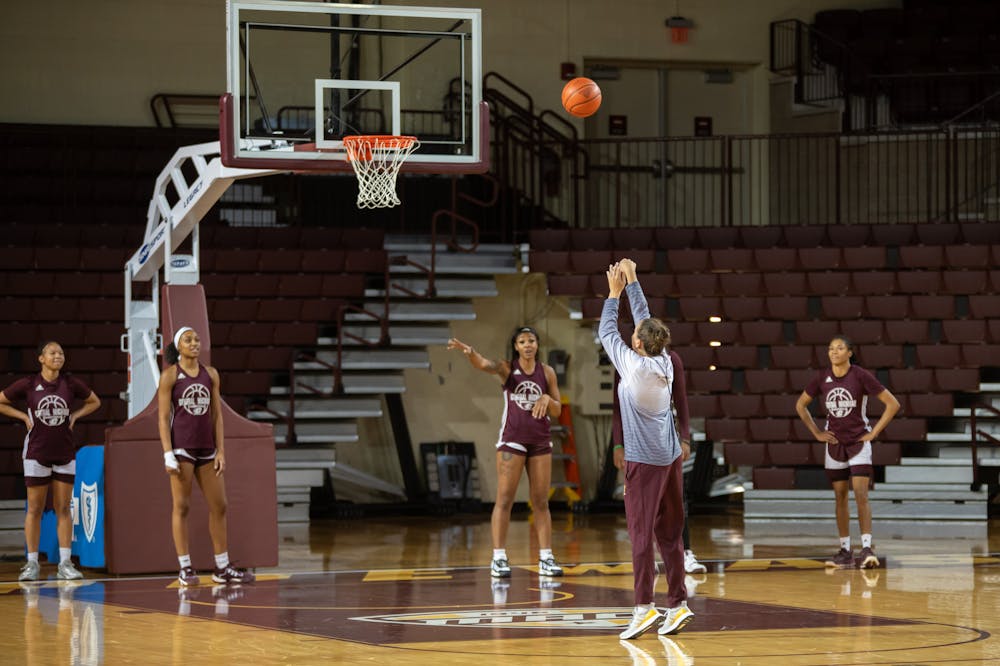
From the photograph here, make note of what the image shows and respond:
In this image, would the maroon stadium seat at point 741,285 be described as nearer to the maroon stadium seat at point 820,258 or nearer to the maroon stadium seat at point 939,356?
the maroon stadium seat at point 820,258

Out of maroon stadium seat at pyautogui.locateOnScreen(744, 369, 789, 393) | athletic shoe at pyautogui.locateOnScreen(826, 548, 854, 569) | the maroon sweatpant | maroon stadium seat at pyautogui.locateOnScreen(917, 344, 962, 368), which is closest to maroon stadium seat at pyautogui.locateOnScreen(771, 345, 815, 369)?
maroon stadium seat at pyautogui.locateOnScreen(744, 369, 789, 393)

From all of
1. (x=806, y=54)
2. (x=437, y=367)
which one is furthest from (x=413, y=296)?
(x=806, y=54)

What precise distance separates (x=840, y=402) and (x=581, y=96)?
2856mm

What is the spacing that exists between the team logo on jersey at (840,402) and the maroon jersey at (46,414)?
552 centimetres

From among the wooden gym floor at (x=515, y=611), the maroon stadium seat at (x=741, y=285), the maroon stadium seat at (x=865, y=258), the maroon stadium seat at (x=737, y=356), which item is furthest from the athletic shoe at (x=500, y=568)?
the maroon stadium seat at (x=865, y=258)

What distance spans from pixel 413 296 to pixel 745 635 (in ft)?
29.9

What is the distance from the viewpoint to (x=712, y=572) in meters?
9.98

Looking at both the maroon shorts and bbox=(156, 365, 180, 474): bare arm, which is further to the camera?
the maroon shorts

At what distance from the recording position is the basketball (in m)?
10.1

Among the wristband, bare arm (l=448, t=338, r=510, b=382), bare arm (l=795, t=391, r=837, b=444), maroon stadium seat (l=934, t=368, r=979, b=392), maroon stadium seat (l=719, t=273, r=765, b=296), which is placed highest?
maroon stadium seat (l=719, t=273, r=765, b=296)

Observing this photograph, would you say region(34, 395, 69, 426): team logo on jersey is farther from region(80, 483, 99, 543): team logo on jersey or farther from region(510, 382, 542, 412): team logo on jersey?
region(510, 382, 542, 412): team logo on jersey

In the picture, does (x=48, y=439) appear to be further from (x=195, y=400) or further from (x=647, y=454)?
(x=647, y=454)

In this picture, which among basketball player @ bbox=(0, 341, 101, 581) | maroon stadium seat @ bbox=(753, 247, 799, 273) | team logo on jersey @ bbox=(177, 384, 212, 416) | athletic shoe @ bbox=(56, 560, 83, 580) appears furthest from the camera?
maroon stadium seat @ bbox=(753, 247, 799, 273)

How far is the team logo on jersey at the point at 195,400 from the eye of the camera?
369 inches
